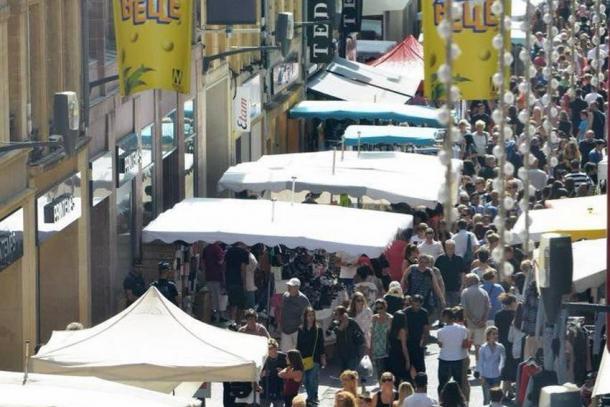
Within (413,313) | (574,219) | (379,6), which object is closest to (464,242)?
(574,219)

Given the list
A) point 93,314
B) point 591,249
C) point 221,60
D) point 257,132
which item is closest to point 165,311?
point 591,249

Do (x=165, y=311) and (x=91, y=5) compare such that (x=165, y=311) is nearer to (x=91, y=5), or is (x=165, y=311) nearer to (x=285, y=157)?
(x=91, y=5)

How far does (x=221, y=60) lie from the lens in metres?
34.9

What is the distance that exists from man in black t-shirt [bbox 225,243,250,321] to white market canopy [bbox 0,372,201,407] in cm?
1124

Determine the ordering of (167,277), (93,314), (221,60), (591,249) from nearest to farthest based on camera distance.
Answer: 1. (591,249)
2. (167,277)
3. (93,314)
4. (221,60)

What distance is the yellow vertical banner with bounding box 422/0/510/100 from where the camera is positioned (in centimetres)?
2012

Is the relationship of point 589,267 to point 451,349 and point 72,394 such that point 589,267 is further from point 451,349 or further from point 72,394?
point 72,394

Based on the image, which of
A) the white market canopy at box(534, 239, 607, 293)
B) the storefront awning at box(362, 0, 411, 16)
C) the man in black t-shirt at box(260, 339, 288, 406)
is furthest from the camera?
the storefront awning at box(362, 0, 411, 16)

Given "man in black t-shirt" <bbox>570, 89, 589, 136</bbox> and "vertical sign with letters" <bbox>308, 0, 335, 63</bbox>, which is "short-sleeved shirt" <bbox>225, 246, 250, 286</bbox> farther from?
"vertical sign with letters" <bbox>308, 0, 335, 63</bbox>

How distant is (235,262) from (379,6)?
30.4 meters

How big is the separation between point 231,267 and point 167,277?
1376 millimetres

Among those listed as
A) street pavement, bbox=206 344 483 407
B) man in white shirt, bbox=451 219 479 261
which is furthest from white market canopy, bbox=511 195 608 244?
man in white shirt, bbox=451 219 479 261

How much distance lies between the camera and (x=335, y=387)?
22.1m

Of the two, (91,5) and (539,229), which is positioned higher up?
(91,5)
